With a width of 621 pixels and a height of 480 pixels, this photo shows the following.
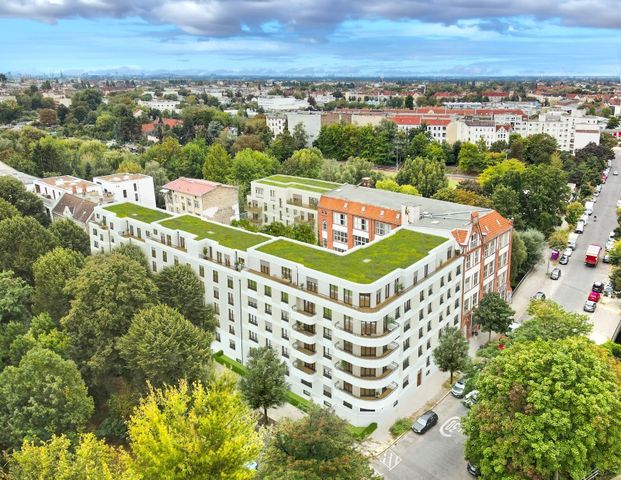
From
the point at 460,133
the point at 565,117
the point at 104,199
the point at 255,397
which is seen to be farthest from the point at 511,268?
the point at 565,117

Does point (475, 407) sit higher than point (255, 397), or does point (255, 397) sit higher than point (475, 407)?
point (475, 407)

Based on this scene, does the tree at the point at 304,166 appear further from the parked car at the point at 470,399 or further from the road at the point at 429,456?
the parked car at the point at 470,399

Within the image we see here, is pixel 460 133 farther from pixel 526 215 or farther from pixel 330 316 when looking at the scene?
pixel 330 316

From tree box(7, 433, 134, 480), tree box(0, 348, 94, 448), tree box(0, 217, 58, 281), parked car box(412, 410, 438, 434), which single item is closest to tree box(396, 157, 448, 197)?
parked car box(412, 410, 438, 434)

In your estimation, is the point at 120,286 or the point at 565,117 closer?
the point at 120,286

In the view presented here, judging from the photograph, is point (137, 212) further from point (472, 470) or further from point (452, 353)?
point (472, 470)

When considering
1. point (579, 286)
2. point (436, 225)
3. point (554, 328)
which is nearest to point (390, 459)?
point (554, 328)
